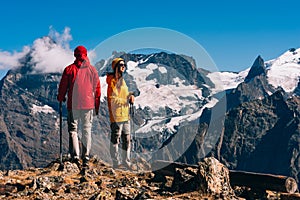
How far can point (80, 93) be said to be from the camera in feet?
64.5

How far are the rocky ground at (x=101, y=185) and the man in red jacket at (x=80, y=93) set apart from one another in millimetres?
1754

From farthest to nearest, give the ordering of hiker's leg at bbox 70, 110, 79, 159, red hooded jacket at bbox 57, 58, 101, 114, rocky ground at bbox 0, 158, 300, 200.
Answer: hiker's leg at bbox 70, 110, 79, 159 < red hooded jacket at bbox 57, 58, 101, 114 < rocky ground at bbox 0, 158, 300, 200

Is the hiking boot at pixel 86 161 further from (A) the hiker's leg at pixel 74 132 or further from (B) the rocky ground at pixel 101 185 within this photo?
(A) the hiker's leg at pixel 74 132

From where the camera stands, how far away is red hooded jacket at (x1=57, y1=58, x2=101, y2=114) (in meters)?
19.7

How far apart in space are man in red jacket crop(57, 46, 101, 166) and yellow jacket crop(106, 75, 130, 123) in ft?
2.00

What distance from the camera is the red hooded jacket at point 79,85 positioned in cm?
1967

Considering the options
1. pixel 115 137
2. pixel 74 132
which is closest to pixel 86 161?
pixel 74 132

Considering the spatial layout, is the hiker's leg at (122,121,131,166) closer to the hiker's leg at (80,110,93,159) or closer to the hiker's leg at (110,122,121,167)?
the hiker's leg at (110,122,121,167)

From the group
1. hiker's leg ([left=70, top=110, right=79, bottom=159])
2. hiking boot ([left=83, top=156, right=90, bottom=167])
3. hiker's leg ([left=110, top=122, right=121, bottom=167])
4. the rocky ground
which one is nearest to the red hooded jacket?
hiker's leg ([left=70, top=110, right=79, bottom=159])

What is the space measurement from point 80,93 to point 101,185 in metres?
4.37

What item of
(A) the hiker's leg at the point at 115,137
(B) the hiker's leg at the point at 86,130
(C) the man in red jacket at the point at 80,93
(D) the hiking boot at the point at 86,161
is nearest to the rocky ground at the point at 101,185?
(D) the hiking boot at the point at 86,161

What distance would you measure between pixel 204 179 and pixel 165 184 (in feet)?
10.3

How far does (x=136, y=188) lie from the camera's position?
55.3 ft

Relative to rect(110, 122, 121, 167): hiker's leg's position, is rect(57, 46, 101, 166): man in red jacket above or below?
above
